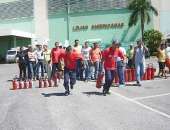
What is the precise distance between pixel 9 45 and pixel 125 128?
5900cm

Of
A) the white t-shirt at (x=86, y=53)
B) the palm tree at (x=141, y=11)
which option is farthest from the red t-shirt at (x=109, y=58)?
the palm tree at (x=141, y=11)

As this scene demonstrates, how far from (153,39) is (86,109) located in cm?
4583

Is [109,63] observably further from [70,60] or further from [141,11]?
[141,11]

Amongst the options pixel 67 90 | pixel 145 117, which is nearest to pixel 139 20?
pixel 67 90

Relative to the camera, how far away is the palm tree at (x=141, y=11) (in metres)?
59.6

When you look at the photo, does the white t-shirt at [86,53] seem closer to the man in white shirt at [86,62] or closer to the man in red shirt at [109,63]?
the man in white shirt at [86,62]

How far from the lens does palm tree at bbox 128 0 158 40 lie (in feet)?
196

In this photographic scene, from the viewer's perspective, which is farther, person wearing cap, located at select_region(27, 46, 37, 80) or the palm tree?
the palm tree

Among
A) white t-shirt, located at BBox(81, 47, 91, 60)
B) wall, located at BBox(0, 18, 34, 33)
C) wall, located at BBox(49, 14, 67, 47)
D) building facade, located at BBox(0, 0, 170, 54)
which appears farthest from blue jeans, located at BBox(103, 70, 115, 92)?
wall, located at BBox(0, 18, 34, 33)

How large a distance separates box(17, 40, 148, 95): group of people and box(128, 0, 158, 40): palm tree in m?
38.0

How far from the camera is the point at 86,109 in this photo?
1242 centimetres

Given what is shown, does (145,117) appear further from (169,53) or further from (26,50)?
(26,50)

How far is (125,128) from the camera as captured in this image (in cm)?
977

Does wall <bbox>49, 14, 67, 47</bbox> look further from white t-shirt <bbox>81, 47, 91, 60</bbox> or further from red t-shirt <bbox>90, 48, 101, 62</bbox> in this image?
red t-shirt <bbox>90, 48, 101, 62</bbox>
